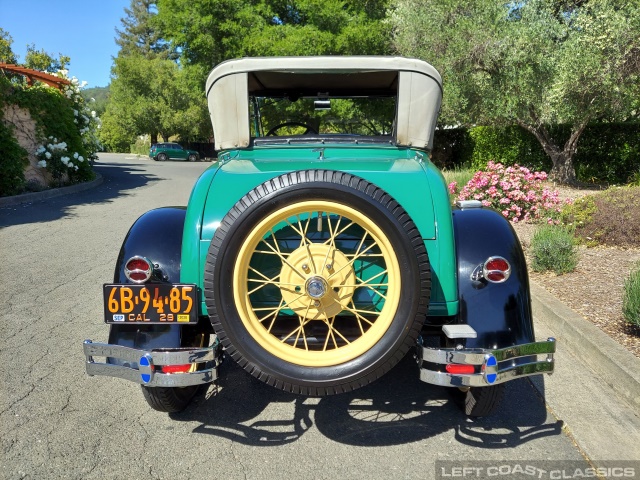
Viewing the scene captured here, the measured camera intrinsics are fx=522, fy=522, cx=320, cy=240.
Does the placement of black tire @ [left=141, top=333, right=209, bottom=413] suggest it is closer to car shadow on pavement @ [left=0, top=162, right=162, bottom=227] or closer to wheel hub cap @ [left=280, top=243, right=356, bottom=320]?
wheel hub cap @ [left=280, top=243, right=356, bottom=320]

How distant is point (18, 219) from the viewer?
32.6 ft

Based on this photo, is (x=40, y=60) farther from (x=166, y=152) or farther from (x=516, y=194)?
(x=516, y=194)

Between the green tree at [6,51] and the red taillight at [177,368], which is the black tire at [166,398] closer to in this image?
the red taillight at [177,368]

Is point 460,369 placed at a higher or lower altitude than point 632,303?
higher

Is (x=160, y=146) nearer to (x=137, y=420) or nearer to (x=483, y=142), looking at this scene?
(x=483, y=142)

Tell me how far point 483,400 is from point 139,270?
6.75 feet

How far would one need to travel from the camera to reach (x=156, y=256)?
297cm

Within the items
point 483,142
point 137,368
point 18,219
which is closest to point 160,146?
point 483,142

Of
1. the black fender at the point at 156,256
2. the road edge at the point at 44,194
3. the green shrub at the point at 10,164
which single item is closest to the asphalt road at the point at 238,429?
the black fender at the point at 156,256

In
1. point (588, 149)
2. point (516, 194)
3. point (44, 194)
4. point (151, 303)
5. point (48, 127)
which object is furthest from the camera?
point (588, 149)

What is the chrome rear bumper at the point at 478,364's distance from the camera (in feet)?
8.23

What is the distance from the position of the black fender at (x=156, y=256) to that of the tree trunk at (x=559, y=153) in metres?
13.4

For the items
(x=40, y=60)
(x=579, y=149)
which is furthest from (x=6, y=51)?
(x=579, y=149)

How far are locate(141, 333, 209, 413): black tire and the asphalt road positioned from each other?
0.09 m
